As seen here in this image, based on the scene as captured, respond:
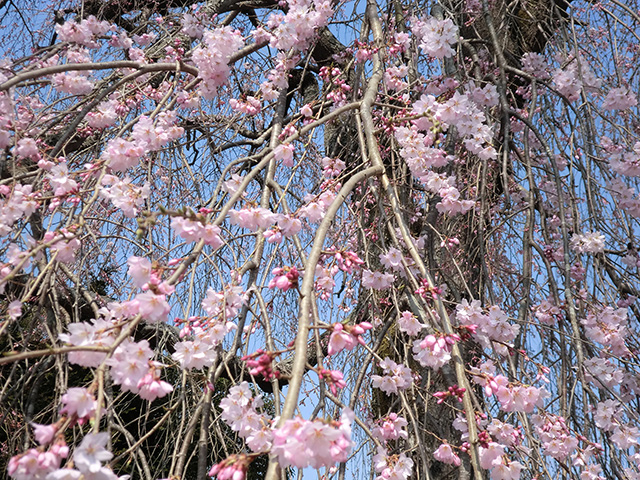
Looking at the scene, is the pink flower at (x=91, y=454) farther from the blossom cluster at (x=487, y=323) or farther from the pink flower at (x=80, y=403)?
the blossom cluster at (x=487, y=323)

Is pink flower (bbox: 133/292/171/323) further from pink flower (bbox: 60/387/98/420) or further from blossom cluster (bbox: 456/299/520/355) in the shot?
blossom cluster (bbox: 456/299/520/355)

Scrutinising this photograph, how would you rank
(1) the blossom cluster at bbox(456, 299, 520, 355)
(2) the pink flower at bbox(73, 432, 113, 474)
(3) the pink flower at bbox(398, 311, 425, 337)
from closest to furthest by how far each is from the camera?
(2) the pink flower at bbox(73, 432, 113, 474), (1) the blossom cluster at bbox(456, 299, 520, 355), (3) the pink flower at bbox(398, 311, 425, 337)

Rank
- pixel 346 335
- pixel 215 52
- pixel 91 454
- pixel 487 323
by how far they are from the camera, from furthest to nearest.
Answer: pixel 215 52 < pixel 487 323 < pixel 346 335 < pixel 91 454

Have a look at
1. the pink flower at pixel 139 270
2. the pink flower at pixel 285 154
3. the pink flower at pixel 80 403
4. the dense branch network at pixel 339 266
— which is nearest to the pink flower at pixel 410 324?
the dense branch network at pixel 339 266

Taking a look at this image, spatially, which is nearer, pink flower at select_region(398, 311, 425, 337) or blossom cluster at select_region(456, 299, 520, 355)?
blossom cluster at select_region(456, 299, 520, 355)

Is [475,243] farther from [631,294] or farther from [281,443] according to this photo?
[281,443]

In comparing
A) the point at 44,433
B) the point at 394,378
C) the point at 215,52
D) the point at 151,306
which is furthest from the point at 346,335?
the point at 215,52

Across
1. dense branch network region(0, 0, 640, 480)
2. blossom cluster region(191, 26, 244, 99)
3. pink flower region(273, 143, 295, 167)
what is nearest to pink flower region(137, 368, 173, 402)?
dense branch network region(0, 0, 640, 480)

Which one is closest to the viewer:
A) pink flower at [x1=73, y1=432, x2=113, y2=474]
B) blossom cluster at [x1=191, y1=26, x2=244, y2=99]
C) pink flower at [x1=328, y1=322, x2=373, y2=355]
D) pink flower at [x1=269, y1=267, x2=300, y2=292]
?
pink flower at [x1=73, y1=432, x2=113, y2=474]

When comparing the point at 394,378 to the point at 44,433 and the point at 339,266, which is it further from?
the point at 44,433

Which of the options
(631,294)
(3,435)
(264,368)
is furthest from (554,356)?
(3,435)

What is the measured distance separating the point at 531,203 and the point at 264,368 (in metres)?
1.54

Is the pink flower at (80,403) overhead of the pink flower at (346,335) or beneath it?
beneath

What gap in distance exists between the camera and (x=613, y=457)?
5.13 ft
